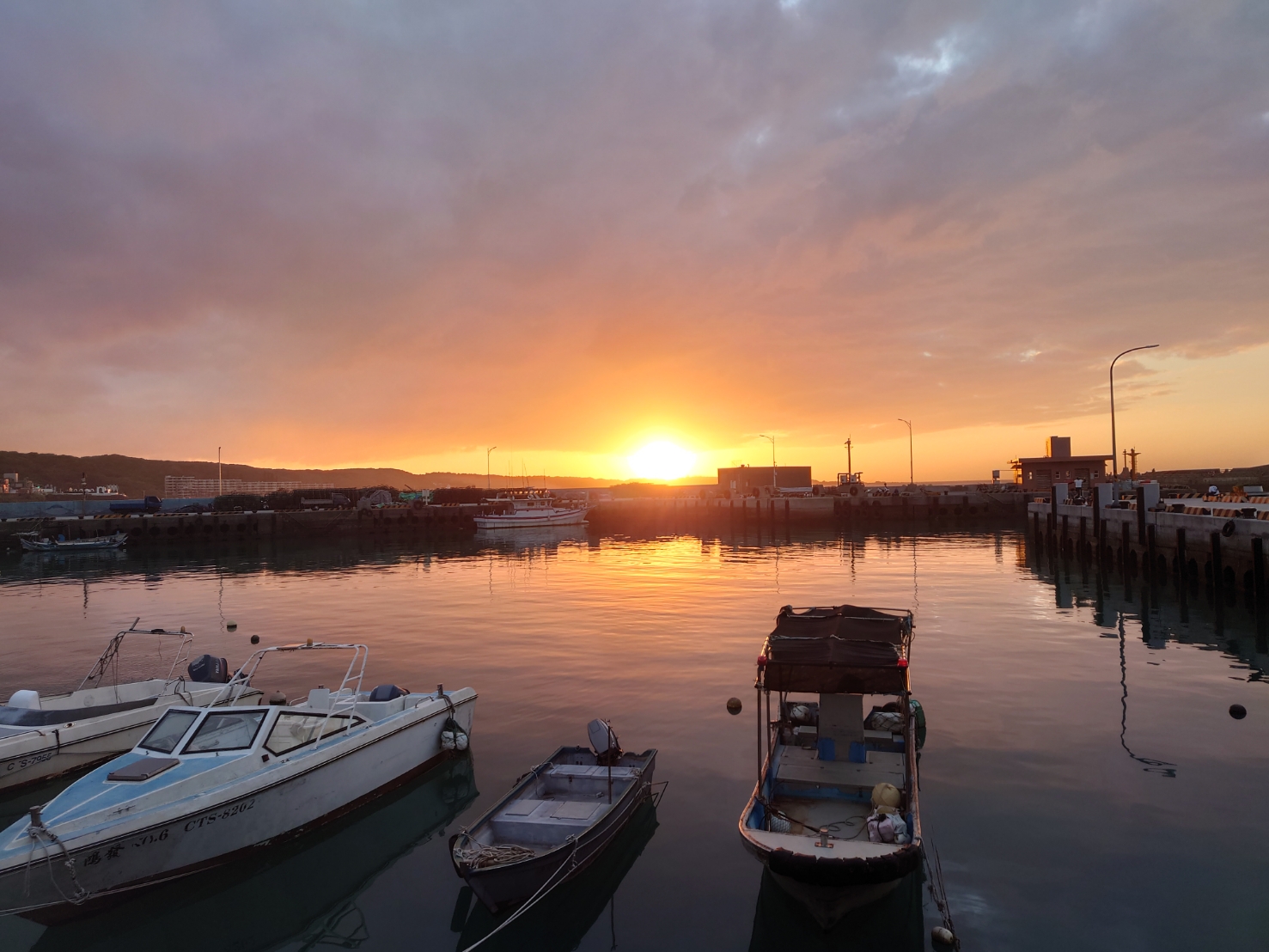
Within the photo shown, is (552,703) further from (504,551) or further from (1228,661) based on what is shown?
(504,551)

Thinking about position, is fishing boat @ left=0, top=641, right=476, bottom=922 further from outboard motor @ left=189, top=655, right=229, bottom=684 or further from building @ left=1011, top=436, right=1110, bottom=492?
building @ left=1011, top=436, right=1110, bottom=492

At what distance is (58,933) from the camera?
11031 mm

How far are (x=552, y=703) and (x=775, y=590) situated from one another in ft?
78.9

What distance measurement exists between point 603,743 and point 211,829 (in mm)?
6729

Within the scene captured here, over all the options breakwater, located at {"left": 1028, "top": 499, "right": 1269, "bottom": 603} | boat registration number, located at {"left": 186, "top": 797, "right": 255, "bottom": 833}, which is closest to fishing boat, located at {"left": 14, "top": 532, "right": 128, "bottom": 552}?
boat registration number, located at {"left": 186, "top": 797, "right": 255, "bottom": 833}

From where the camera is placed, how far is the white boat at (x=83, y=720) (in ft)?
51.4

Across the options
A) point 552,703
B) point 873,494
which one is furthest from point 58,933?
point 873,494

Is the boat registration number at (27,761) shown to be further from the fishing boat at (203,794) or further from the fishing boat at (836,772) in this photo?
the fishing boat at (836,772)

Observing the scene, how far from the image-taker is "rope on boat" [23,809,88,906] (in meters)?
10.3

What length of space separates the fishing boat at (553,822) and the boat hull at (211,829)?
12.0 ft

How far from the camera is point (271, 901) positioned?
11.7 m

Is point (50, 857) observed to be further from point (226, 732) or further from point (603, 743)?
point (603, 743)

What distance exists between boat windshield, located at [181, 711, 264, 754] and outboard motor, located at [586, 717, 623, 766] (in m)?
6.28

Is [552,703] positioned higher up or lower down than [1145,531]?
lower down
